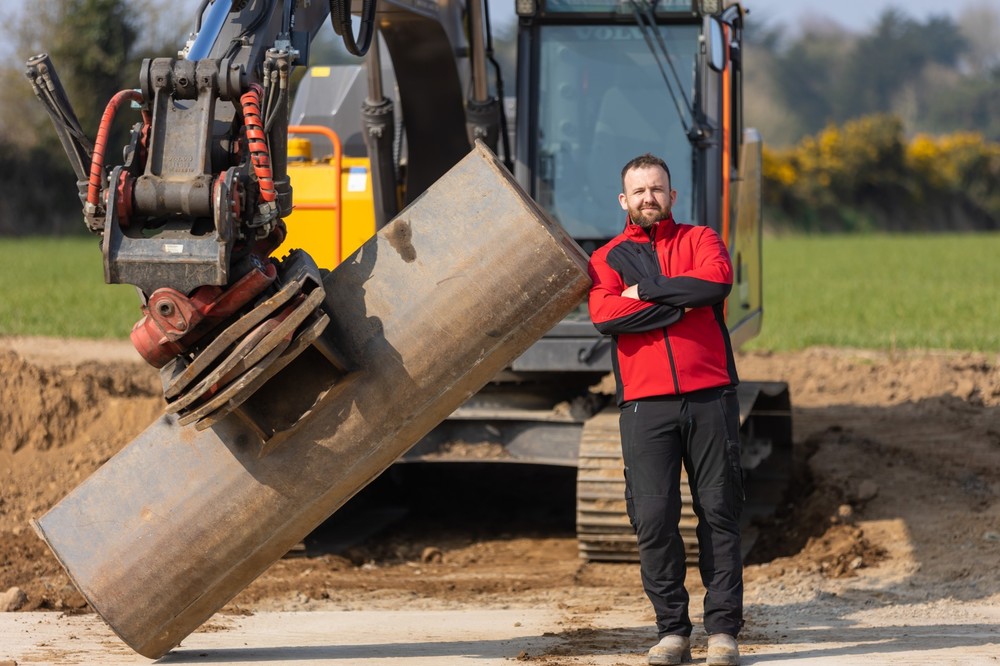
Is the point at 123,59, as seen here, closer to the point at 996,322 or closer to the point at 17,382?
the point at 996,322

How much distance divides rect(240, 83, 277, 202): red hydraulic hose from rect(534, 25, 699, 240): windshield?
3145 mm

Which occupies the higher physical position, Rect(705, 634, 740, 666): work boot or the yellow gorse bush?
Rect(705, 634, 740, 666): work boot

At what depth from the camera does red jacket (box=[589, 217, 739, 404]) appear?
215 inches

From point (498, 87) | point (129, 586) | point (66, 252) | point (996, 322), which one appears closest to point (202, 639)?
point (129, 586)

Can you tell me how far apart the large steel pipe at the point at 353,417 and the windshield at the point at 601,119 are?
8.20ft

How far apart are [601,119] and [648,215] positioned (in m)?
2.51

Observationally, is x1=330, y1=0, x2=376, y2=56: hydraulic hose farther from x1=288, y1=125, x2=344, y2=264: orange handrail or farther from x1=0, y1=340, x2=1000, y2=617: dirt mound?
x1=0, y1=340, x2=1000, y2=617: dirt mound

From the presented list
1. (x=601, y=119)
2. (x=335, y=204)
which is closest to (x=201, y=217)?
(x=335, y=204)

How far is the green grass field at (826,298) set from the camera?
1552 centimetres

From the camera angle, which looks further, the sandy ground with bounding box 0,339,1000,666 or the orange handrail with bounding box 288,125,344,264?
the orange handrail with bounding box 288,125,344,264

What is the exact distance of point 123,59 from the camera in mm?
39656

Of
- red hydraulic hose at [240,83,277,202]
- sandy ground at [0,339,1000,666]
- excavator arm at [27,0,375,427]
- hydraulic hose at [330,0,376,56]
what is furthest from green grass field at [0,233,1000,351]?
red hydraulic hose at [240,83,277,202]

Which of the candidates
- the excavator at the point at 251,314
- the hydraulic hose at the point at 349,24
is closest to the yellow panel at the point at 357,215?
the excavator at the point at 251,314

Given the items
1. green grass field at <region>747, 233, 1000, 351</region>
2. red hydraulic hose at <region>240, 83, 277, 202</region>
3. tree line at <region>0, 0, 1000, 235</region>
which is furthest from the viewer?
tree line at <region>0, 0, 1000, 235</region>
